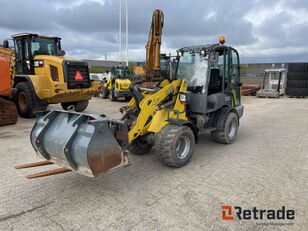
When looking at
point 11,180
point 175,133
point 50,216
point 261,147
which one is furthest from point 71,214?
point 261,147

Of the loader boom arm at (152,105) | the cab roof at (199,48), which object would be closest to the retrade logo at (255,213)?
the loader boom arm at (152,105)

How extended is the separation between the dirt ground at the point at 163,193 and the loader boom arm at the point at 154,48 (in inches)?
176

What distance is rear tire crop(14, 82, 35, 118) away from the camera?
343 inches

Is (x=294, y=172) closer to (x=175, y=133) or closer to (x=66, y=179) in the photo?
(x=175, y=133)

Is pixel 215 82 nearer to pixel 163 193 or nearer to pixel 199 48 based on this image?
pixel 199 48

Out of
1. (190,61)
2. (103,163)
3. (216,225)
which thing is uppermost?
(190,61)

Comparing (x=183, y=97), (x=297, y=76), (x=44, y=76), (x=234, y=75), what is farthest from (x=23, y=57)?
(x=297, y=76)

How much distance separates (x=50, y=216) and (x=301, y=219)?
10.1 ft

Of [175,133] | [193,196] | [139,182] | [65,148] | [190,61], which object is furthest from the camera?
[190,61]

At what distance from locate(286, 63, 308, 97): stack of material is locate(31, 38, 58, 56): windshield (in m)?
15.5

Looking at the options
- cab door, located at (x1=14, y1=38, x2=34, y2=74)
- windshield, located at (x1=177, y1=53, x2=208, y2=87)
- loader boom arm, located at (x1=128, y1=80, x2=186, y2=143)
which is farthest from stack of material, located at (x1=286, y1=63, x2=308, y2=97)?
cab door, located at (x1=14, y1=38, x2=34, y2=74)

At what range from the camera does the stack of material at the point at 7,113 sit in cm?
802

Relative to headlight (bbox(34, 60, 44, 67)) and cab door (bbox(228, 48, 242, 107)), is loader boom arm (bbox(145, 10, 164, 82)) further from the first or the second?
headlight (bbox(34, 60, 44, 67))

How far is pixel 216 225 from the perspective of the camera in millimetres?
2986
